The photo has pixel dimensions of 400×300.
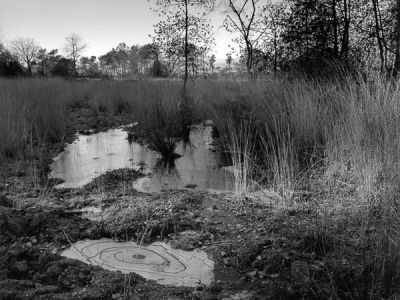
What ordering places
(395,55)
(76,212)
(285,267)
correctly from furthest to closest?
(395,55)
(76,212)
(285,267)

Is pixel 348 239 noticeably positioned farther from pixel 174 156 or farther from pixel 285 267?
pixel 174 156

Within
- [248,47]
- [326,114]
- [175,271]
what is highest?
[248,47]

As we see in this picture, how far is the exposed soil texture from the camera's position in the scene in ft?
6.94

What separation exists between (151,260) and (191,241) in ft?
1.31

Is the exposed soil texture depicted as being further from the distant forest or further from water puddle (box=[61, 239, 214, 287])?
the distant forest

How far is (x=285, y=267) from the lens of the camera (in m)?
2.38

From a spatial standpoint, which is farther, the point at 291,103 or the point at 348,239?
the point at 291,103

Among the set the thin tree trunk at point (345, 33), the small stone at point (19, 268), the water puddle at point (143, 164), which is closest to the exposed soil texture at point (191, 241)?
the small stone at point (19, 268)

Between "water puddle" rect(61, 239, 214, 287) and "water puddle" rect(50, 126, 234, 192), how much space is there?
152cm

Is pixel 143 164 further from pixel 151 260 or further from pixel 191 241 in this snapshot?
pixel 151 260

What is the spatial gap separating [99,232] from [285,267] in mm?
1522

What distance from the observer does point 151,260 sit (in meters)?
2.66

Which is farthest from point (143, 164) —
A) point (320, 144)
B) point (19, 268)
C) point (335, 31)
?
point (335, 31)

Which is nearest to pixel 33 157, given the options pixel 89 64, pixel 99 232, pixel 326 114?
pixel 99 232
